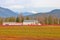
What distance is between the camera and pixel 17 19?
281 feet

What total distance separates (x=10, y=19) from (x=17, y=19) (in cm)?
706

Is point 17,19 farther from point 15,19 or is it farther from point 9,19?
point 9,19

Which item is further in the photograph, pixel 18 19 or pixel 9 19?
pixel 9 19

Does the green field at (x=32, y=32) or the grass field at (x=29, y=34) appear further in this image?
the green field at (x=32, y=32)

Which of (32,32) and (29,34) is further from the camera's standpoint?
(32,32)

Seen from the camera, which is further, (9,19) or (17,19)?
(9,19)

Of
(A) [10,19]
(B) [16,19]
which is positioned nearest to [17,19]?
(B) [16,19]

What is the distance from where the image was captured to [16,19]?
A: 86438mm

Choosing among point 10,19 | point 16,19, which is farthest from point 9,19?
point 16,19

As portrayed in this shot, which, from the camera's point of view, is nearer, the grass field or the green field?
the grass field

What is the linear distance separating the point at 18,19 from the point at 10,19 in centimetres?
891

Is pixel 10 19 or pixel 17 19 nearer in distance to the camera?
pixel 17 19

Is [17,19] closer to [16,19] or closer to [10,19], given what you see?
[16,19]

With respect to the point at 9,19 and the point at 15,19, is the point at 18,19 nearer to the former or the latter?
the point at 15,19
